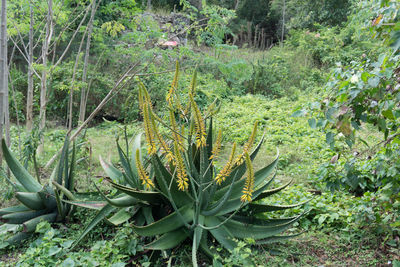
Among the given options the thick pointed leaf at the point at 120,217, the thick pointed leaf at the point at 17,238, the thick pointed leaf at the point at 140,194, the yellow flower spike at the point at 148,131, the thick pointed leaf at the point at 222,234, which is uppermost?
the yellow flower spike at the point at 148,131

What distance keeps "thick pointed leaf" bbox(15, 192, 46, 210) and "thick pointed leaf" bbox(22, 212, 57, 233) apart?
10 cm

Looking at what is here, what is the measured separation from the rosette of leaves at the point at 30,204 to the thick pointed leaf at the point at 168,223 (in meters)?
0.84

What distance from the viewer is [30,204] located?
3117 millimetres

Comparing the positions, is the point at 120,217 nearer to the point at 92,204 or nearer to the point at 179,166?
the point at 92,204

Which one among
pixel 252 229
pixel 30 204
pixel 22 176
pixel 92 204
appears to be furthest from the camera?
pixel 22 176

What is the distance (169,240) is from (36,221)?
1.23 meters

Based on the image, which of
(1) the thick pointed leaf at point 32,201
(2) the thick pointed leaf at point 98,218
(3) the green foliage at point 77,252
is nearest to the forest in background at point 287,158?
(3) the green foliage at point 77,252

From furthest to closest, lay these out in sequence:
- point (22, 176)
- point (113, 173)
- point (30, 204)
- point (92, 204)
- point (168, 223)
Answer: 1. point (113, 173)
2. point (22, 176)
3. point (30, 204)
4. point (92, 204)
5. point (168, 223)

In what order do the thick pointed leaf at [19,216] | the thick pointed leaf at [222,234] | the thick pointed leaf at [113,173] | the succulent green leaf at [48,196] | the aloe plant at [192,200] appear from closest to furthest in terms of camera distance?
the aloe plant at [192,200] < the thick pointed leaf at [222,234] < the thick pointed leaf at [19,216] < the succulent green leaf at [48,196] < the thick pointed leaf at [113,173]

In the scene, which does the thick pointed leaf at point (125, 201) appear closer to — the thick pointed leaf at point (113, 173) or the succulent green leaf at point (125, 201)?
the succulent green leaf at point (125, 201)

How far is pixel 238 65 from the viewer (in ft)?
13.8

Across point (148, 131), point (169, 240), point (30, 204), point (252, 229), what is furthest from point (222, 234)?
point (30, 204)

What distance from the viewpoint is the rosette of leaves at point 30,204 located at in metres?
3.03

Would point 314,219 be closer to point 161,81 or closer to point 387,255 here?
point 387,255
